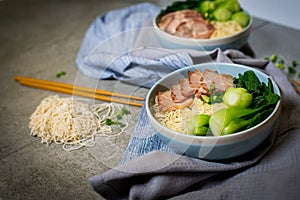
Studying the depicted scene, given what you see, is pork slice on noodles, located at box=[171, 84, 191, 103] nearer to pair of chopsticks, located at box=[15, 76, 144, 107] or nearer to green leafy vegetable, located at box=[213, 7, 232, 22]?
pair of chopsticks, located at box=[15, 76, 144, 107]

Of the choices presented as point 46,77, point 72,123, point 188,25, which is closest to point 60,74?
point 46,77

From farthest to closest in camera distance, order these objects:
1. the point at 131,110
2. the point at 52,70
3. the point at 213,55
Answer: the point at 52,70, the point at 213,55, the point at 131,110

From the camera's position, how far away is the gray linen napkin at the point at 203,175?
122 cm

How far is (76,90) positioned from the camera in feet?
5.92

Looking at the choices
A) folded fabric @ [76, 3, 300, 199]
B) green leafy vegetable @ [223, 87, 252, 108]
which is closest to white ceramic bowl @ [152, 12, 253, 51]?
folded fabric @ [76, 3, 300, 199]

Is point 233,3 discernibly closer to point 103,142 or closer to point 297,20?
point 297,20

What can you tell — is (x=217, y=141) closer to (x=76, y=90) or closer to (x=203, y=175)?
(x=203, y=175)

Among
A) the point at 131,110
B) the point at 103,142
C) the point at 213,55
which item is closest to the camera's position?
the point at 103,142

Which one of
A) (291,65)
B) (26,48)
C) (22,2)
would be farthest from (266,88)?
(22,2)

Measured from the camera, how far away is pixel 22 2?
322 centimetres

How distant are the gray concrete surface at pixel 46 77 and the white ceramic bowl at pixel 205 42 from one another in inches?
11.6

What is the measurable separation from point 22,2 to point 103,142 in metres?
2.10

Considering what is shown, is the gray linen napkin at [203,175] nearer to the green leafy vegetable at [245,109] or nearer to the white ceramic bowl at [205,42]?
the green leafy vegetable at [245,109]

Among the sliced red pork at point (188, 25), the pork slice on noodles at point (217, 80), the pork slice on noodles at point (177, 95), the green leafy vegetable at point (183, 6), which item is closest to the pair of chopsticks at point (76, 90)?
the pork slice on noodles at point (177, 95)
